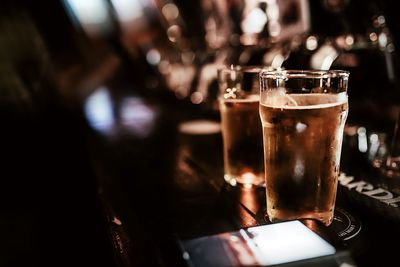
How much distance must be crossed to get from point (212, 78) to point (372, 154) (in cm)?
176

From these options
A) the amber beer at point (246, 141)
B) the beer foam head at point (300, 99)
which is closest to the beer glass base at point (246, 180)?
the amber beer at point (246, 141)

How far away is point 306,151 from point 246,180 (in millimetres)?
299

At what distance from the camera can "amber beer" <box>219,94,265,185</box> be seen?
1061mm

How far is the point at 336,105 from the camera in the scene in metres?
0.78

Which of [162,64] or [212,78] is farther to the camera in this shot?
[162,64]

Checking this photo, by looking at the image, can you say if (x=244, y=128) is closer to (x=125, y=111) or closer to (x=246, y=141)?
(x=246, y=141)

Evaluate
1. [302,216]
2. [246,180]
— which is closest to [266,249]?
[302,216]

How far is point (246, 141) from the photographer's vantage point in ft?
3.52

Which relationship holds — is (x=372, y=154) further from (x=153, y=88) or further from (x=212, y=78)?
(x=153, y=88)

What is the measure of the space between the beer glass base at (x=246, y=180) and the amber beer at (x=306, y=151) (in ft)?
0.74

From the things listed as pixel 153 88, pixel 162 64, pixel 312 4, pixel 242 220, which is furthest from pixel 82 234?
pixel 162 64

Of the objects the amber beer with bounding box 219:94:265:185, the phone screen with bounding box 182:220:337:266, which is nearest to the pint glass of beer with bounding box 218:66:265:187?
the amber beer with bounding box 219:94:265:185

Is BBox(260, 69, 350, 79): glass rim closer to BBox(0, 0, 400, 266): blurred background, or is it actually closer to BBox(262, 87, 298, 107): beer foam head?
BBox(262, 87, 298, 107): beer foam head

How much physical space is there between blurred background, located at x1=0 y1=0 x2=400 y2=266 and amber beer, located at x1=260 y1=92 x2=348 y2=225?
0.32 metres
